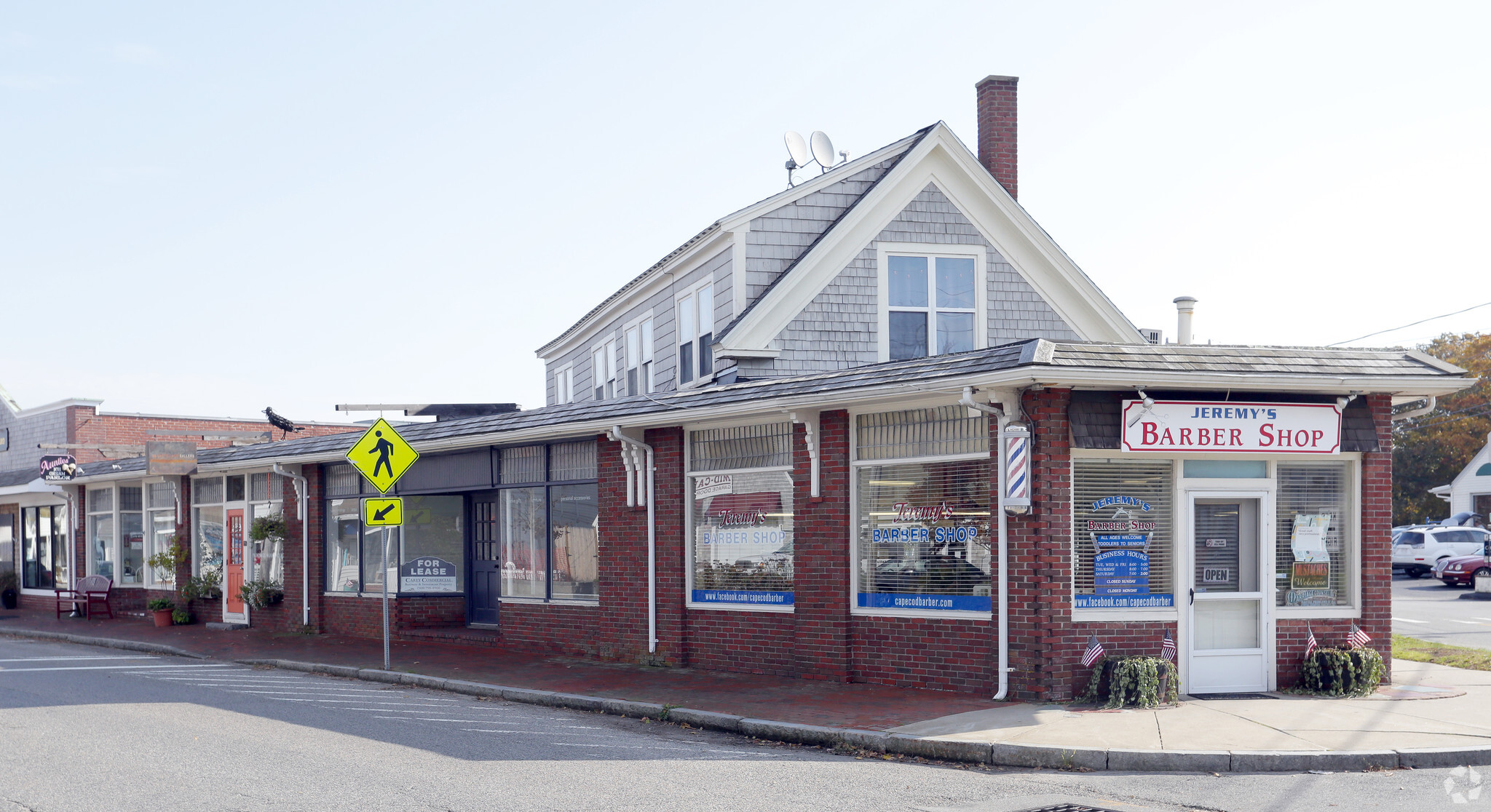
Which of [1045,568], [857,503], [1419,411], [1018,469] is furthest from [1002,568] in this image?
[1419,411]

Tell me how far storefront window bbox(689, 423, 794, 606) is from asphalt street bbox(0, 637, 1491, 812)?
2945 millimetres

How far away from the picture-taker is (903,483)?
13.2 meters

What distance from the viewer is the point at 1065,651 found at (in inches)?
464

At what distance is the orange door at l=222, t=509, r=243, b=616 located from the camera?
23594 mm

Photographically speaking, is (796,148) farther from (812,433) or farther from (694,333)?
(812,433)

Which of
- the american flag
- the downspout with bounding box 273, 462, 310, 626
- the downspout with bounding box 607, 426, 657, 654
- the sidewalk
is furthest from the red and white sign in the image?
the downspout with bounding box 273, 462, 310, 626

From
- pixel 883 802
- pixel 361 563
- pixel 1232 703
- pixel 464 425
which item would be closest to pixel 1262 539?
pixel 1232 703

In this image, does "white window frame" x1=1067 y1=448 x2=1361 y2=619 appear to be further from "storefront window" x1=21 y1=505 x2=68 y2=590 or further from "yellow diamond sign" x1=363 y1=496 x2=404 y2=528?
"storefront window" x1=21 y1=505 x2=68 y2=590

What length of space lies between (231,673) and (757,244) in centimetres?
967

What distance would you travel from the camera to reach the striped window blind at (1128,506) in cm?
1209

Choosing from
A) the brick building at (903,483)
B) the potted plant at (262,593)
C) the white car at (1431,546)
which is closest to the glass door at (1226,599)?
the brick building at (903,483)

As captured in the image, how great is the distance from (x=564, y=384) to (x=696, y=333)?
9471 mm

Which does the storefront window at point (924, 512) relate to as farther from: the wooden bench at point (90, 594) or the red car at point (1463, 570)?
the red car at point (1463, 570)

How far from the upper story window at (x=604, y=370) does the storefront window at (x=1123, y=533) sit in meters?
14.2
